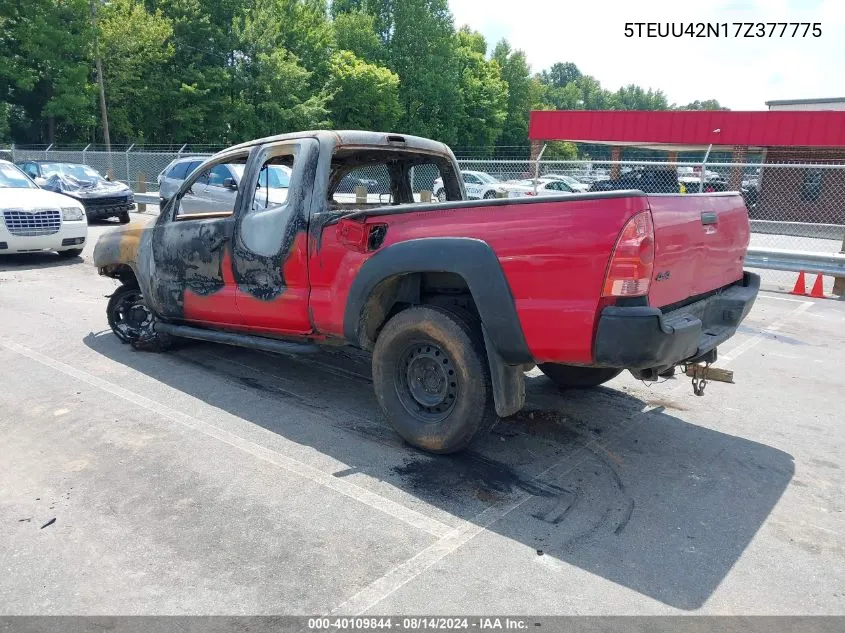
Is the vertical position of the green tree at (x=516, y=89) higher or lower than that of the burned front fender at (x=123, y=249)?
higher

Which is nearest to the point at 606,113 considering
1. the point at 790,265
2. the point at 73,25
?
the point at 790,265

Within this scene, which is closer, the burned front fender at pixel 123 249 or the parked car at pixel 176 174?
the burned front fender at pixel 123 249

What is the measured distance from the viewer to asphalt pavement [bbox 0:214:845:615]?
9.55 feet

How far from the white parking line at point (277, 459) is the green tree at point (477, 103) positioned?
56574mm

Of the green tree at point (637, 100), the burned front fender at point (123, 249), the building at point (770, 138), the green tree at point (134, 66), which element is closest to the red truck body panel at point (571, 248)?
the burned front fender at point (123, 249)

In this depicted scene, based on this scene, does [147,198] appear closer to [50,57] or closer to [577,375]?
[577,375]

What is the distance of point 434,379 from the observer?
4250 mm

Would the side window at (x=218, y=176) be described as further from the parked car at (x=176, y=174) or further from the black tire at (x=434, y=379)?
the parked car at (x=176, y=174)

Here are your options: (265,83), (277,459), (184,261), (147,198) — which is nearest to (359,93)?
(265,83)

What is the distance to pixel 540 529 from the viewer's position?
11.2 feet

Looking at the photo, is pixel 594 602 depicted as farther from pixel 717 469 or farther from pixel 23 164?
pixel 23 164

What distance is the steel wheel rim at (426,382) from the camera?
13.6 feet

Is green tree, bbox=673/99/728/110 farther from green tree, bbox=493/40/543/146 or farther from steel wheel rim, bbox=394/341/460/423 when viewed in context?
steel wheel rim, bbox=394/341/460/423

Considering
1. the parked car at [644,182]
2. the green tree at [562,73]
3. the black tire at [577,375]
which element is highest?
the green tree at [562,73]
